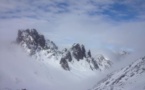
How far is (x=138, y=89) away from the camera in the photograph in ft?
593

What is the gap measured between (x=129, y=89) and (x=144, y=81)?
11.4 m

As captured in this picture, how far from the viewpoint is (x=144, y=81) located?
626 ft

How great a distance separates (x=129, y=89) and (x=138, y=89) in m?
10.5

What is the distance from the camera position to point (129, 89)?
19038cm

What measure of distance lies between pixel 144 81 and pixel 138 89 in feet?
41.0
